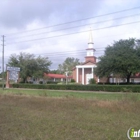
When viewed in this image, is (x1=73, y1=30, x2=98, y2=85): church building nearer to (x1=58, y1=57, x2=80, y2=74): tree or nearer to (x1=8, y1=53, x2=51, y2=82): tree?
(x1=8, y1=53, x2=51, y2=82): tree

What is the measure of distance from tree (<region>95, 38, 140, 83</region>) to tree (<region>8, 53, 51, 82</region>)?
73.8ft

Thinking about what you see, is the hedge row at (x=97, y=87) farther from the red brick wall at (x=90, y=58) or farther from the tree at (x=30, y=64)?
the red brick wall at (x=90, y=58)

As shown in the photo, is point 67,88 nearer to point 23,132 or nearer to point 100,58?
point 100,58

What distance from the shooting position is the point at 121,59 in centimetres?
4819

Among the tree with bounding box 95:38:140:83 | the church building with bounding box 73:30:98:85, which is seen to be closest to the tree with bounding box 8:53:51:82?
the church building with bounding box 73:30:98:85

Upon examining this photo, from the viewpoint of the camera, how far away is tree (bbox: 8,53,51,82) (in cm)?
6506

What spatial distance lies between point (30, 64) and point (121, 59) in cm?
3066

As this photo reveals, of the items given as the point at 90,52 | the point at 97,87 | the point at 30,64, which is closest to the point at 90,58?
the point at 90,52

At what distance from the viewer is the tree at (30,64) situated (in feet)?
213

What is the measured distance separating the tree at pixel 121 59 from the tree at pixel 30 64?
22479mm

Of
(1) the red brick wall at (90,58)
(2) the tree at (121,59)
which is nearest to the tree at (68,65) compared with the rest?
(1) the red brick wall at (90,58)

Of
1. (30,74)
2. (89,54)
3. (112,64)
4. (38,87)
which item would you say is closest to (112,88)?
(112,64)

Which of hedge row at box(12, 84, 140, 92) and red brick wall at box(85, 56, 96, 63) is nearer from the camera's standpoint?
hedge row at box(12, 84, 140, 92)

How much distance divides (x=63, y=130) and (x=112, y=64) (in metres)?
43.7
